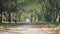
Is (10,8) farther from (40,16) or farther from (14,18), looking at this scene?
(40,16)

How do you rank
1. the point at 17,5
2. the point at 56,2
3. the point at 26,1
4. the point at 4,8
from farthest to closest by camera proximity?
the point at 26,1 < the point at 17,5 < the point at 4,8 < the point at 56,2

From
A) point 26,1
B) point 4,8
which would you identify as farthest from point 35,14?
point 4,8

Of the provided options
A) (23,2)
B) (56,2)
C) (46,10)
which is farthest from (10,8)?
(56,2)

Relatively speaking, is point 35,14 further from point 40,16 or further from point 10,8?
point 10,8

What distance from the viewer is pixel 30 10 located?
19.3 metres

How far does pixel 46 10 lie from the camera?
15812 mm

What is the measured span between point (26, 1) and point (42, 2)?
362 centimetres

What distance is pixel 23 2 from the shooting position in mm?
18750

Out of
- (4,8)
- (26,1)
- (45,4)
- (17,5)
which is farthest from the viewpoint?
(26,1)

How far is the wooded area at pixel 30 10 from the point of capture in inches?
596

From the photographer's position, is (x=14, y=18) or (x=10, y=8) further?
(x=14, y=18)

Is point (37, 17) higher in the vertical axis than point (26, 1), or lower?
lower

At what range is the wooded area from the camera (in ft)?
49.7

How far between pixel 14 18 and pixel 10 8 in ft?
8.11
